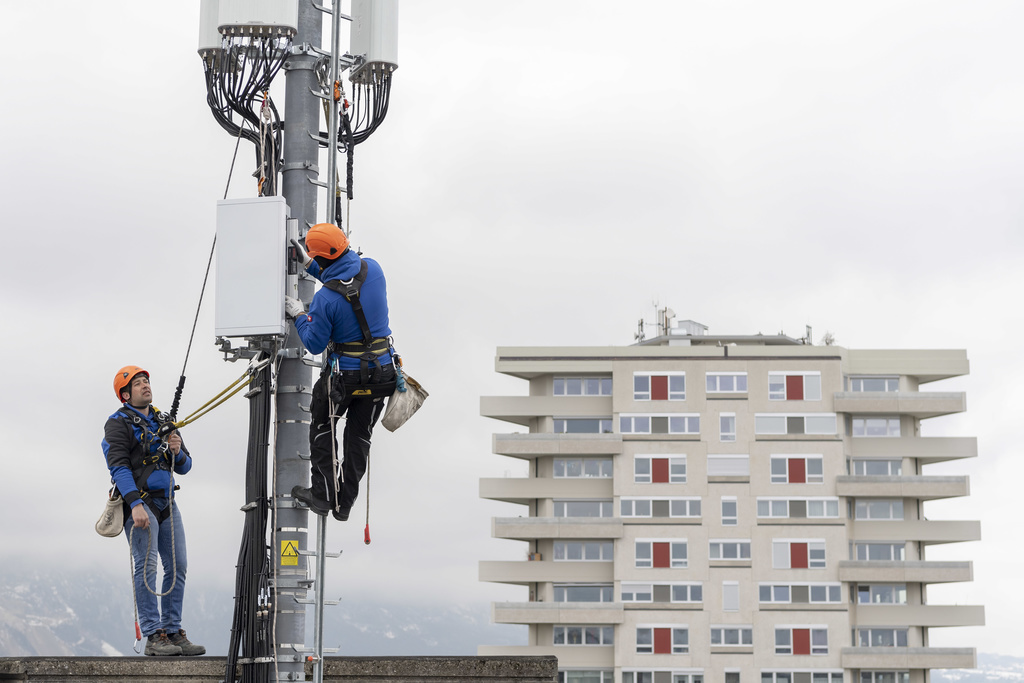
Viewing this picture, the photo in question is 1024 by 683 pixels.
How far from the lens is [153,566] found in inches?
428

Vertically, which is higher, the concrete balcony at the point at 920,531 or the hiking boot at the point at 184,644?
the concrete balcony at the point at 920,531

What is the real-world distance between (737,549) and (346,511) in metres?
71.9

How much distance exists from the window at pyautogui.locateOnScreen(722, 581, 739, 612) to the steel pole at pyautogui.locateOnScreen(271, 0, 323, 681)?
2799 inches

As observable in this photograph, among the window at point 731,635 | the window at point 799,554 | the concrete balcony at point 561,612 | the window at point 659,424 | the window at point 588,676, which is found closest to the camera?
the concrete balcony at point 561,612

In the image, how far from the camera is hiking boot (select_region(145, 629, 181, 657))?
1082 centimetres

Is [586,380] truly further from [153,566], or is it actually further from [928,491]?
[153,566]

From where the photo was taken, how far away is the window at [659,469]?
80.2 metres

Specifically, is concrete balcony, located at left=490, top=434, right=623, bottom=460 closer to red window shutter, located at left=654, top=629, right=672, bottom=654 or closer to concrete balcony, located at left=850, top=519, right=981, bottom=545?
red window shutter, located at left=654, top=629, right=672, bottom=654

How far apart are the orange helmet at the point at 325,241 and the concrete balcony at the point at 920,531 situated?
74063 mm

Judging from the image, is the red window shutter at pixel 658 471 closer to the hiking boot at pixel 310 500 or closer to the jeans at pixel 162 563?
the jeans at pixel 162 563

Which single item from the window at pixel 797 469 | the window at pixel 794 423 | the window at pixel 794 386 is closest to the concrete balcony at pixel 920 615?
the window at pixel 797 469

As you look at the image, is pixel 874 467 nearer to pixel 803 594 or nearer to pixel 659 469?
pixel 803 594

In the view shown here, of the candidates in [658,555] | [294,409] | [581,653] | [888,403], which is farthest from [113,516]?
[888,403]

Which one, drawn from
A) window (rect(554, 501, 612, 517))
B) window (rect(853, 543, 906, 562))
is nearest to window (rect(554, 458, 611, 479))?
window (rect(554, 501, 612, 517))
